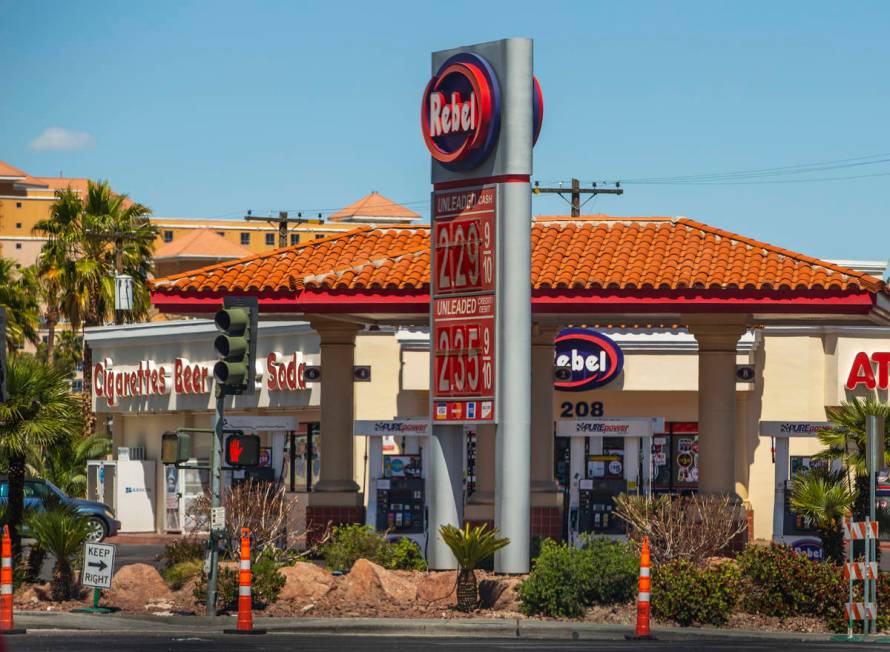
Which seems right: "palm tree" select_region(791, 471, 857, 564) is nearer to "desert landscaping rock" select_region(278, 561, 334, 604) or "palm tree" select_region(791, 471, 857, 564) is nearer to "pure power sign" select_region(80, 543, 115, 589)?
"desert landscaping rock" select_region(278, 561, 334, 604)

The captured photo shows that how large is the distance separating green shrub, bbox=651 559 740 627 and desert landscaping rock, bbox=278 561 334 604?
4778mm

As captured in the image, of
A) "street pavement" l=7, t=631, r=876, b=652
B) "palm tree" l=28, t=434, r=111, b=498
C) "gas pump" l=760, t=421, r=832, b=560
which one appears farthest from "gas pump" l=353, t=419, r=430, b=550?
"palm tree" l=28, t=434, r=111, b=498

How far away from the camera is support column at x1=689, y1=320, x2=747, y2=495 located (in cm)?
2766

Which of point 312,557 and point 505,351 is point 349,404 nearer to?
point 312,557

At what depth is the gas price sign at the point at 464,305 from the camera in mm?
22875

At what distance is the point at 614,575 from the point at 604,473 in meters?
9.55

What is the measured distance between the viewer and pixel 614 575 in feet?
72.0

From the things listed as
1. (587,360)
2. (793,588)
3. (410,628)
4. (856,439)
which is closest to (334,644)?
(410,628)

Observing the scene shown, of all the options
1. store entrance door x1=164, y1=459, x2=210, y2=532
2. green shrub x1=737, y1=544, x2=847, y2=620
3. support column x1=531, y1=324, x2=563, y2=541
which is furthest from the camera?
store entrance door x1=164, y1=459, x2=210, y2=532

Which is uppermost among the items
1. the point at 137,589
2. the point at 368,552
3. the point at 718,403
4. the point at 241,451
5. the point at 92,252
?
the point at 92,252

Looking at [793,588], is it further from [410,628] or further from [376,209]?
[376,209]

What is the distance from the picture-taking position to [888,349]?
139 ft

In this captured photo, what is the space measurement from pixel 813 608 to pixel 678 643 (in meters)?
2.80

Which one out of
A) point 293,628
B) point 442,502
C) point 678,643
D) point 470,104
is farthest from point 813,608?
point 470,104
